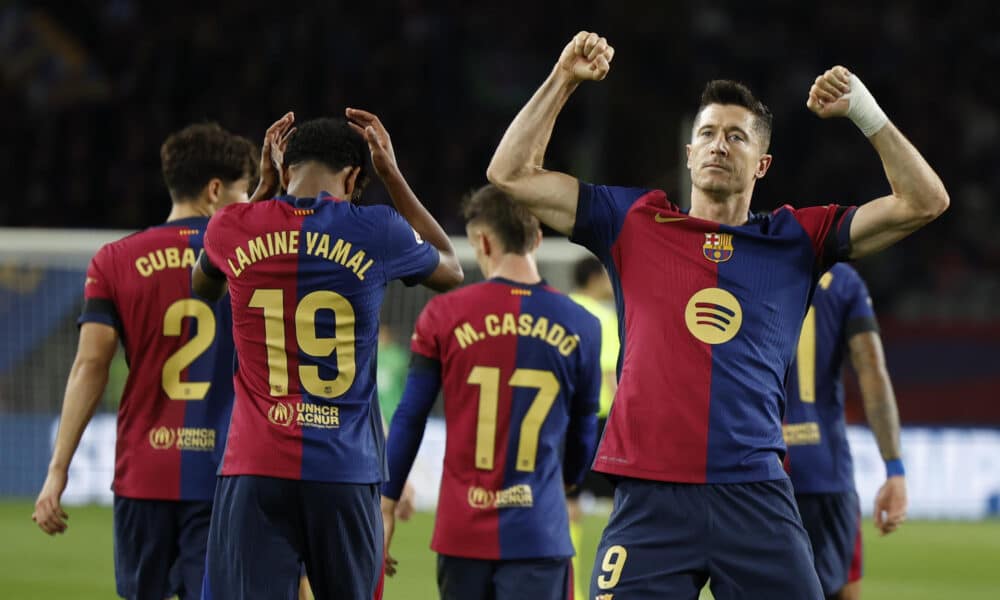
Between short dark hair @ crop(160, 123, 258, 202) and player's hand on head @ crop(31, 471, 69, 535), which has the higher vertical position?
short dark hair @ crop(160, 123, 258, 202)

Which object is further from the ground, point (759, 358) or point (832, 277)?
point (832, 277)

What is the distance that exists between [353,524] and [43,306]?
10.5 meters

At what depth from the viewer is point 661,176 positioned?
2081 cm

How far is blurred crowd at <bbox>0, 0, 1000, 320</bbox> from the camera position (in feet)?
64.8

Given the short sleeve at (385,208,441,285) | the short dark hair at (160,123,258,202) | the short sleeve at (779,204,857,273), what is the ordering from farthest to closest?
1. the short dark hair at (160,123,258,202)
2. the short sleeve at (385,208,441,285)
3. the short sleeve at (779,204,857,273)

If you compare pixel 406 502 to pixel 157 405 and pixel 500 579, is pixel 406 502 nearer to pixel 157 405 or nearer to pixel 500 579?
pixel 500 579

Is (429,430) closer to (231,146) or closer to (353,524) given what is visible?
(231,146)

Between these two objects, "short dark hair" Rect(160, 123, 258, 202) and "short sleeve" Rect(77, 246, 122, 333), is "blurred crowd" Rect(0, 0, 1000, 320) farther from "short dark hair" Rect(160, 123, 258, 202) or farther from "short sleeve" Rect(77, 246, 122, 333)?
"short sleeve" Rect(77, 246, 122, 333)

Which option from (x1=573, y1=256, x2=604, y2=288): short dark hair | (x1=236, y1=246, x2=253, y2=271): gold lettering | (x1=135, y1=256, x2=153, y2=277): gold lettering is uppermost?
(x1=573, y1=256, x2=604, y2=288): short dark hair

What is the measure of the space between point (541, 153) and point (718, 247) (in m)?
0.59

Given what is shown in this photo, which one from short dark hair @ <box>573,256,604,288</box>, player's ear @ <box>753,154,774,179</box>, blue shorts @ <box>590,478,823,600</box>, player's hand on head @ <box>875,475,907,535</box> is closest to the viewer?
blue shorts @ <box>590,478,823,600</box>

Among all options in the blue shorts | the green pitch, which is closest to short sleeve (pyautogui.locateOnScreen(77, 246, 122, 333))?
the blue shorts

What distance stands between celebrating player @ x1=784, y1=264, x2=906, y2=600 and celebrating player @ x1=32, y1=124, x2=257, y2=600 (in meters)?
2.47

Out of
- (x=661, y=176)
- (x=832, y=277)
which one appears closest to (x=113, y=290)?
(x=832, y=277)
